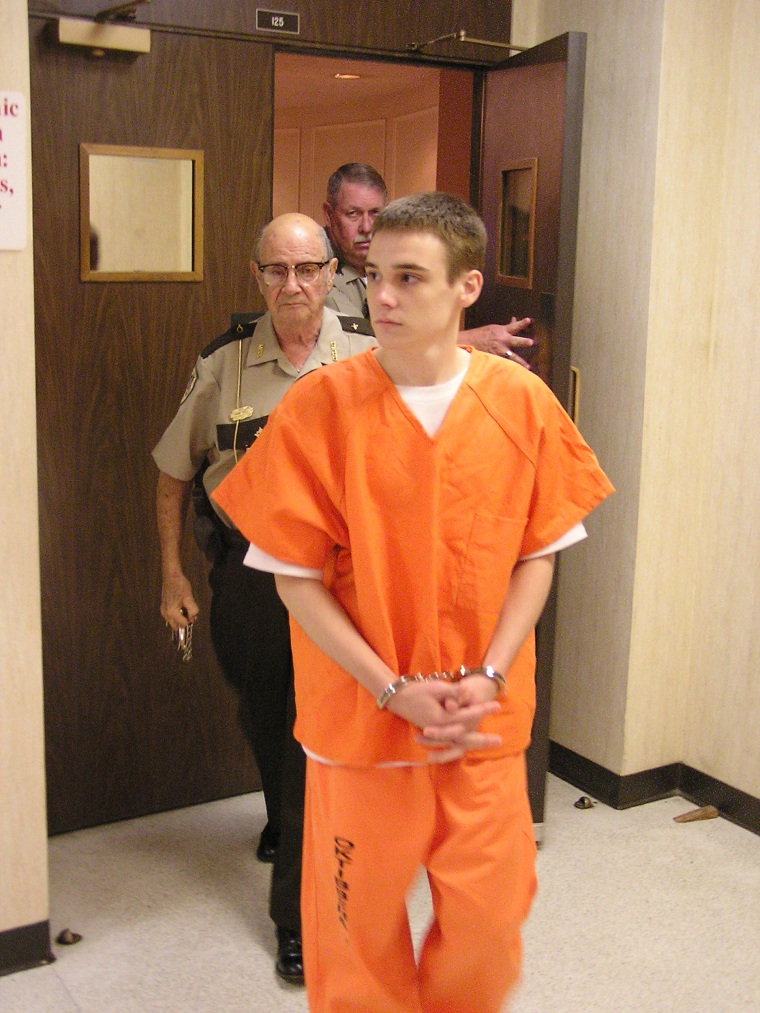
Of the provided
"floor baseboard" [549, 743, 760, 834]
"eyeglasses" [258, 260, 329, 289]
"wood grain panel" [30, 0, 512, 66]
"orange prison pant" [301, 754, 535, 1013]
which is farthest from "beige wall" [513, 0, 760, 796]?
"orange prison pant" [301, 754, 535, 1013]

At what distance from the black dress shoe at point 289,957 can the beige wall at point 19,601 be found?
0.49 meters

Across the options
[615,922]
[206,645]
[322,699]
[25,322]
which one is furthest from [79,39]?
[615,922]

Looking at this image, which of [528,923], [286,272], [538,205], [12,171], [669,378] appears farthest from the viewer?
[669,378]

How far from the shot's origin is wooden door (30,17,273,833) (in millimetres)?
2773

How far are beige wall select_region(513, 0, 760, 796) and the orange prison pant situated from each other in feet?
5.03

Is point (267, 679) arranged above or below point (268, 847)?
above

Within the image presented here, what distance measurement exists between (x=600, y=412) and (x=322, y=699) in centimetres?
171

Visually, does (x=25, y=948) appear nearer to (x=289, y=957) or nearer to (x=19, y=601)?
(x=289, y=957)

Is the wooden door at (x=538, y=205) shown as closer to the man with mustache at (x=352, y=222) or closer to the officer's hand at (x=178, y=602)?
the man with mustache at (x=352, y=222)

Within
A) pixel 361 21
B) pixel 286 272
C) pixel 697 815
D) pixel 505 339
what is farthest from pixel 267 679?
pixel 361 21

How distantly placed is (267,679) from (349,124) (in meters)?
3.48

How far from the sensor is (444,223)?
1.67 m

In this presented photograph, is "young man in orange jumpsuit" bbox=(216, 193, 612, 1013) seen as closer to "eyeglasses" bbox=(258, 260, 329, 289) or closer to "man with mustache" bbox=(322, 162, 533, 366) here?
"eyeglasses" bbox=(258, 260, 329, 289)

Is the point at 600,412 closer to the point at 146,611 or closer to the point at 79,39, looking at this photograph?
the point at 146,611
